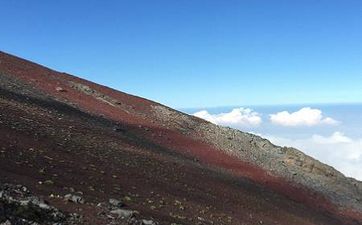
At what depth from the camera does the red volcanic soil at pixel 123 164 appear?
18.5 metres

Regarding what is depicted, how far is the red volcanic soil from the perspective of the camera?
1853cm

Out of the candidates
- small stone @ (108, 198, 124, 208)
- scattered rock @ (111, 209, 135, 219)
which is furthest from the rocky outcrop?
scattered rock @ (111, 209, 135, 219)

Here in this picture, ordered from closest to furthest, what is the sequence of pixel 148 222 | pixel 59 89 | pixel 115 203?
pixel 148 222, pixel 115 203, pixel 59 89

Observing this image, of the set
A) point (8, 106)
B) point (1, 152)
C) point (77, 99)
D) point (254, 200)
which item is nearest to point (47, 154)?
point (1, 152)

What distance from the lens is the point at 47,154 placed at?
21422mm

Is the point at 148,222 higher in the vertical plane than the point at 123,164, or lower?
lower

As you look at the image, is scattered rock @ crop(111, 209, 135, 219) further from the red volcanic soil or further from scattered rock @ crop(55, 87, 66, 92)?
scattered rock @ crop(55, 87, 66, 92)

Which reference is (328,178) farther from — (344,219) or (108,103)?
(108,103)

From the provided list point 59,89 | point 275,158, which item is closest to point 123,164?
point 59,89

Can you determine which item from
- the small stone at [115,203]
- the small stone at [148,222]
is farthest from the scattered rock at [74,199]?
the small stone at [148,222]

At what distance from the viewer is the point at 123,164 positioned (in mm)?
25344

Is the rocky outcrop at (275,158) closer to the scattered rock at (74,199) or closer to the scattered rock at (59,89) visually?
the scattered rock at (59,89)

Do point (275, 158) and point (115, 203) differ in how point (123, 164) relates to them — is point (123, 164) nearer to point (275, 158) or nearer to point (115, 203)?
point (115, 203)

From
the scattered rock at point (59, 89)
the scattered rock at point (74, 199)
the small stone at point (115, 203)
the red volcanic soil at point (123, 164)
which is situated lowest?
the scattered rock at point (74, 199)
